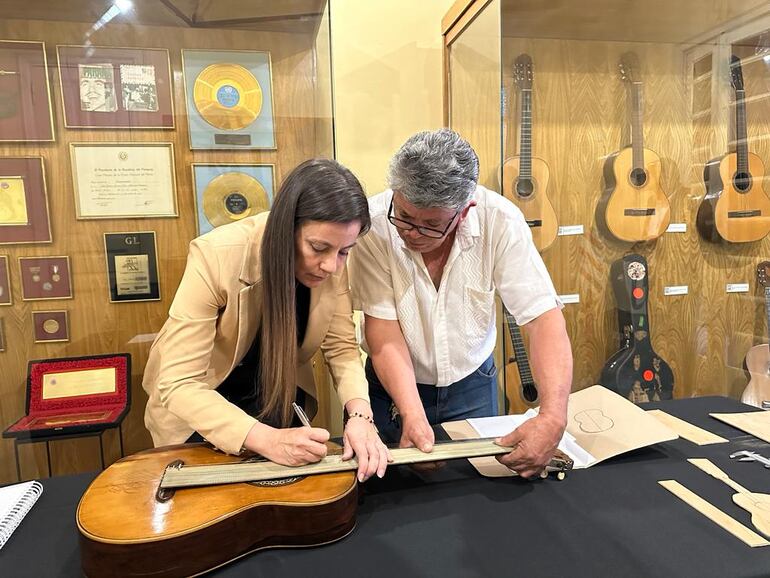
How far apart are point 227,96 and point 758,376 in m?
2.75

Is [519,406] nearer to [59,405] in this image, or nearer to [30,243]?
[59,405]

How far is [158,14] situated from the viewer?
1988 mm

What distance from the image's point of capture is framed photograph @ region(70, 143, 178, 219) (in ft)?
6.57

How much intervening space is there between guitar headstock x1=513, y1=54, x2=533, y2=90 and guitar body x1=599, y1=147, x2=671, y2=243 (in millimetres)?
559

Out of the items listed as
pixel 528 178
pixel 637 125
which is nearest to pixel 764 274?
pixel 637 125

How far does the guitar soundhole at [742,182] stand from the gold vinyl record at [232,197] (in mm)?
2284

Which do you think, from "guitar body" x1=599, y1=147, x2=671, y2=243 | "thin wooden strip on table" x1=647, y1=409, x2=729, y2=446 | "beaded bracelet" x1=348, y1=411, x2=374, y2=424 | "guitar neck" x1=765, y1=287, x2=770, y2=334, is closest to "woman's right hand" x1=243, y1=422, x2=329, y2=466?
"beaded bracelet" x1=348, y1=411, x2=374, y2=424

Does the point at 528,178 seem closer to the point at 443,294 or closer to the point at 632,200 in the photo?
the point at 632,200

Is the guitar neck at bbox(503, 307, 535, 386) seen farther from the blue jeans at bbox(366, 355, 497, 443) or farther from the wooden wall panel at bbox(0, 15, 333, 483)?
the wooden wall panel at bbox(0, 15, 333, 483)

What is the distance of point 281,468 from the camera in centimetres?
95

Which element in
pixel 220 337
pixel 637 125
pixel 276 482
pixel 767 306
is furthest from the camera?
pixel 637 125

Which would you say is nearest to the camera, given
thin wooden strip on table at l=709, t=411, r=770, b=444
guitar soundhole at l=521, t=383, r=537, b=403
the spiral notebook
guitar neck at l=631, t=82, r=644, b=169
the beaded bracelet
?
the spiral notebook

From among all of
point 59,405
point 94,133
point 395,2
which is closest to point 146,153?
point 94,133

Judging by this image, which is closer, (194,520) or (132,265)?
(194,520)
